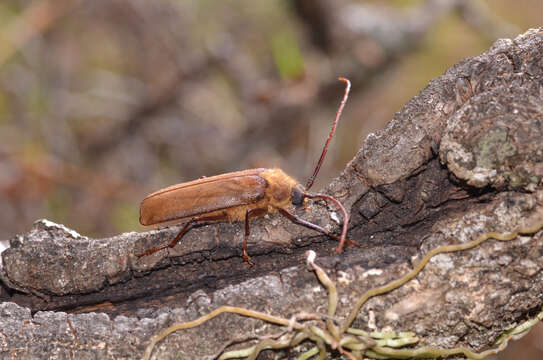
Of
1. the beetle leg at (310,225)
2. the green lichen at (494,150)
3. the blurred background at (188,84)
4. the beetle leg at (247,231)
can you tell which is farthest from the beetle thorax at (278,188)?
the blurred background at (188,84)

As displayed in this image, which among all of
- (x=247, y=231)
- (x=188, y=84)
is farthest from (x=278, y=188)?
(x=188, y=84)

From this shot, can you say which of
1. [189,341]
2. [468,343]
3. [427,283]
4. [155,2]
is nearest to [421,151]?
[427,283]

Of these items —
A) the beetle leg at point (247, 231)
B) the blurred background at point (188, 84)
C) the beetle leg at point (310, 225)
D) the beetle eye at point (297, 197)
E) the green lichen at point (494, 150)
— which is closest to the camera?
the green lichen at point (494, 150)

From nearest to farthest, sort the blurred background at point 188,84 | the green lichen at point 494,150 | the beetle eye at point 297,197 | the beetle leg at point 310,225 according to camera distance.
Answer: the green lichen at point 494,150
the beetle leg at point 310,225
the beetle eye at point 297,197
the blurred background at point 188,84

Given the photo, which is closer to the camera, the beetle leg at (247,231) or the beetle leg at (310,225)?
the beetle leg at (310,225)

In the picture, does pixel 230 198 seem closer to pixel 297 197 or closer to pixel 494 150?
pixel 297 197

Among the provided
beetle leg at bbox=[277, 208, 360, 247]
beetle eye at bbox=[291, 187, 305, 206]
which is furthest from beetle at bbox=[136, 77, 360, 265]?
beetle leg at bbox=[277, 208, 360, 247]

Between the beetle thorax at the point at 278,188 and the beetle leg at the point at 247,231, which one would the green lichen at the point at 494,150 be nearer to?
the beetle leg at the point at 247,231
